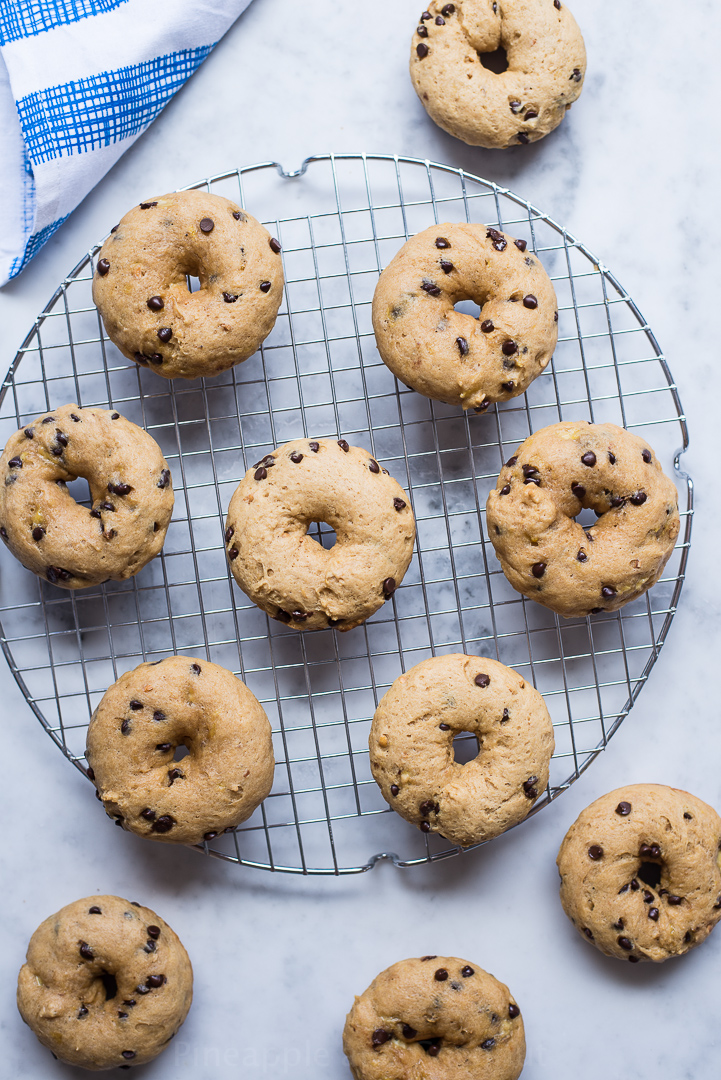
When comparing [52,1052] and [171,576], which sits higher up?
[171,576]

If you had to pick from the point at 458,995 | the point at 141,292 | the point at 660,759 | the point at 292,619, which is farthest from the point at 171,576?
the point at 660,759

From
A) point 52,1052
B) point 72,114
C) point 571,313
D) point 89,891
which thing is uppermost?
point 72,114

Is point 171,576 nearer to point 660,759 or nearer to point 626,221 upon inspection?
point 660,759

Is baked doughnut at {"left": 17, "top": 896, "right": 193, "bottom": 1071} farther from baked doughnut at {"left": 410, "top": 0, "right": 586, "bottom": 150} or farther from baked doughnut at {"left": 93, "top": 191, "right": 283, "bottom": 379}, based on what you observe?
baked doughnut at {"left": 410, "top": 0, "right": 586, "bottom": 150}

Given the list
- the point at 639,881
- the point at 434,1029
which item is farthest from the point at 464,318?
the point at 434,1029

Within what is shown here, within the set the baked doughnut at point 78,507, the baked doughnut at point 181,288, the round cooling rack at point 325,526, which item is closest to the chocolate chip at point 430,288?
the round cooling rack at point 325,526

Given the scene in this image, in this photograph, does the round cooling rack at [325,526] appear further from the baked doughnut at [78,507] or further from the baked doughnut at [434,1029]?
the baked doughnut at [434,1029]
